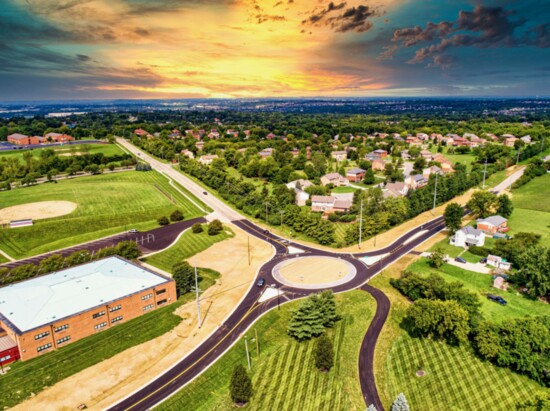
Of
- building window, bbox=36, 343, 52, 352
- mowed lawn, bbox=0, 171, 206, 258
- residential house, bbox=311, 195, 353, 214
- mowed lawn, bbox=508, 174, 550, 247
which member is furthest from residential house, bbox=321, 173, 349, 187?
building window, bbox=36, 343, 52, 352

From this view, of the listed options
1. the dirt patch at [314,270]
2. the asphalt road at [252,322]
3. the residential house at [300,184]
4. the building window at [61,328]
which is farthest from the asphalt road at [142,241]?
the residential house at [300,184]

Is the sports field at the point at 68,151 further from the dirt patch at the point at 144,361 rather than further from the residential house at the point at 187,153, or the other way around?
the dirt patch at the point at 144,361

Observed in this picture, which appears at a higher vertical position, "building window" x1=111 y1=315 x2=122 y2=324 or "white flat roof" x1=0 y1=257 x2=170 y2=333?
"white flat roof" x1=0 y1=257 x2=170 y2=333

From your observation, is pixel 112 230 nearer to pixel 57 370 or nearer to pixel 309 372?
pixel 57 370

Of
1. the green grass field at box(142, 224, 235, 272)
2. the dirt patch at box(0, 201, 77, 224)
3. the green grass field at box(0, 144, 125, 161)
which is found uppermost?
the green grass field at box(0, 144, 125, 161)

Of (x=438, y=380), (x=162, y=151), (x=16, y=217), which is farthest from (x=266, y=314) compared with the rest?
(x=162, y=151)

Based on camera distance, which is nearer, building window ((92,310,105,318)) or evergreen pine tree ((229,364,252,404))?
evergreen pine tree ((229,364,252,404))

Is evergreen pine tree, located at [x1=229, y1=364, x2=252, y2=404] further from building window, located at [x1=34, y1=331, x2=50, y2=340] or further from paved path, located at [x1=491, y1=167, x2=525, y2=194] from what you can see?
paved path, located at [x1=491, y1=167, x2=525, y2=194]
